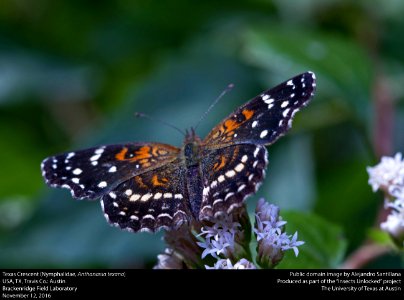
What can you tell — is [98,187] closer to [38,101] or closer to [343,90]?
[343,90]

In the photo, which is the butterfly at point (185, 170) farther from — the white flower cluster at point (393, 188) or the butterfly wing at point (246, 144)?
the white flower cluster at point (393, 188)

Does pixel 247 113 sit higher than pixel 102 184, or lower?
higher

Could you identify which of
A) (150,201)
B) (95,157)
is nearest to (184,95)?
(95,157)

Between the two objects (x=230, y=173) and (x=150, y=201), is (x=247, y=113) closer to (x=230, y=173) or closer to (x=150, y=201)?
(x=230, y=173)

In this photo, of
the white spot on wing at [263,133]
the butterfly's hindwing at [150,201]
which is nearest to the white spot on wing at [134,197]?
the butterfly's hindwing at [150,201]

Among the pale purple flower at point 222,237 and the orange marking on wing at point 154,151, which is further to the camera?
the orange marking on wing at point 154,151

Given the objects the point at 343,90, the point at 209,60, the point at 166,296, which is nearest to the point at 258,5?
the point at 209,60
